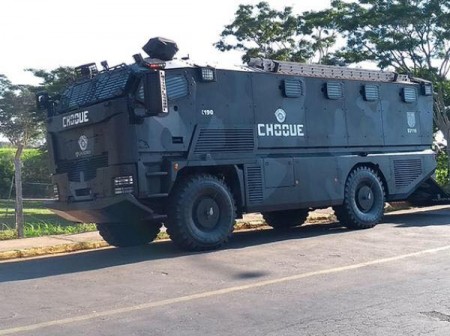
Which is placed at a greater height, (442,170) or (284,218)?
(442,170)

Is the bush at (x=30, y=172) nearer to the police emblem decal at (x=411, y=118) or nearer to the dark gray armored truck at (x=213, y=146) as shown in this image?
the police emblem decal at (x=411, y=118)

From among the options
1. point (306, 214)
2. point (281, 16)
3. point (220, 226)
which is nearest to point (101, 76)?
point (220, 226)

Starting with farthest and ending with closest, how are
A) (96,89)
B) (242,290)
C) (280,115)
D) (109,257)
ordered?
(280,115)
(96,89)
(109,257)
(242,290)

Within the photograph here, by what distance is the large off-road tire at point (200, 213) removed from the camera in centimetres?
964

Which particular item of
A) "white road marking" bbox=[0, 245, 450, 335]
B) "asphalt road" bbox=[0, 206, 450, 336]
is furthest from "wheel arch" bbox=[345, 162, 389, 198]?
"white road marking" bbox=[0, 245, 450, 335]

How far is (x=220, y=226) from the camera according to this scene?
10180 millimetres

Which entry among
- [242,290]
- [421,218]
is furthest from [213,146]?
[421,218]

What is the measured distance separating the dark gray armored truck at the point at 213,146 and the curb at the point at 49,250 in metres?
0.36

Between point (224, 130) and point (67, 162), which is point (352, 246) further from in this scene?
point (67, 162)

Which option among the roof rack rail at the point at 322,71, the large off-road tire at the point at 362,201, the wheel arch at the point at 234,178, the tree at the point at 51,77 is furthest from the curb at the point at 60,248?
Result: the tree at the point at 51,77

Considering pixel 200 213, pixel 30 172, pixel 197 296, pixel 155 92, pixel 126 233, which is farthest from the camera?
pixel 30 172

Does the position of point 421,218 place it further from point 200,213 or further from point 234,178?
point 200,213

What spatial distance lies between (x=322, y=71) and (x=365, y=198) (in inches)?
102

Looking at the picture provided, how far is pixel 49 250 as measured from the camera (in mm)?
10656
